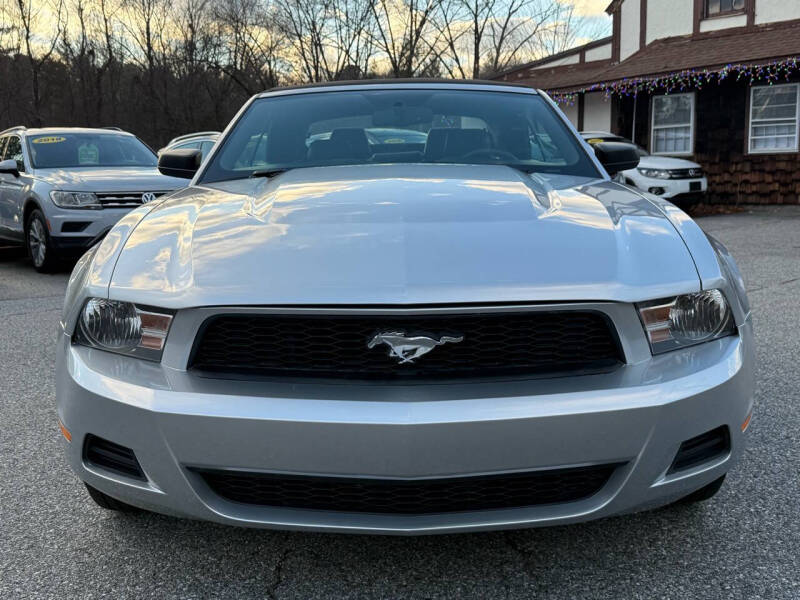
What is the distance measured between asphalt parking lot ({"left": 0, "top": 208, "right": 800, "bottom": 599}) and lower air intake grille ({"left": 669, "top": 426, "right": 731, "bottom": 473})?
1.17 ft

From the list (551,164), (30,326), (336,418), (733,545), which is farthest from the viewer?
(30,326)

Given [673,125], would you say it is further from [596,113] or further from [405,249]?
[405,249]

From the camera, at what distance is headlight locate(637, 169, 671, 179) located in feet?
48.5

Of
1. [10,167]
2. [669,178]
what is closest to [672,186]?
[669,178]

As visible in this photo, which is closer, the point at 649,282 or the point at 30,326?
the point at 649,282

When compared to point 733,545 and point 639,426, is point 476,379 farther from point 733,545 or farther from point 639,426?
point 733,545

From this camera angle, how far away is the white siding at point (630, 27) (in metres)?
20.8

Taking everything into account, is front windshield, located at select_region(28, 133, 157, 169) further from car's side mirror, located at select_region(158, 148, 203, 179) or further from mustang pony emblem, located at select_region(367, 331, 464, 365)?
mustang pony emblem, located at select_region(367, 331, 464, 365)

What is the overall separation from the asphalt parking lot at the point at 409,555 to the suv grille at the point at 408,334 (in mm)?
619

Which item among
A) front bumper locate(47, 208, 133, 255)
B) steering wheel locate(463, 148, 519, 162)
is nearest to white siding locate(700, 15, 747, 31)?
front bumper locate(47, 208, 133, 255)

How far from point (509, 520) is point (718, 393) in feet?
2.04

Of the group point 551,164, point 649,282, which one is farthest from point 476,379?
point 551,164

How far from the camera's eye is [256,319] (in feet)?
6.41

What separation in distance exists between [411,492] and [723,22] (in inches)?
787
